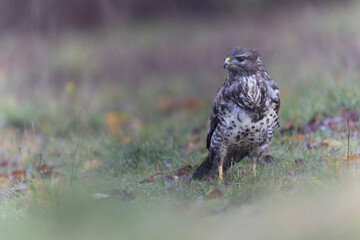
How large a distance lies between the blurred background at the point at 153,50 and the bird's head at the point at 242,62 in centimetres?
288

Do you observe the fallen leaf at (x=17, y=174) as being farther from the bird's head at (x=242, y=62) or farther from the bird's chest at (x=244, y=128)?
the bird's head at (x=242, y=62)

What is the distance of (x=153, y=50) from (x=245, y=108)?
325 inches

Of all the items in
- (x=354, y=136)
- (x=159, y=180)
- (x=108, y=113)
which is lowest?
(x=108, y=113)

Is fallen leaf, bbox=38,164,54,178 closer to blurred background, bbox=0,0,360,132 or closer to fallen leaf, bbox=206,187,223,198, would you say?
blurred background, bbox=0,0,360,132

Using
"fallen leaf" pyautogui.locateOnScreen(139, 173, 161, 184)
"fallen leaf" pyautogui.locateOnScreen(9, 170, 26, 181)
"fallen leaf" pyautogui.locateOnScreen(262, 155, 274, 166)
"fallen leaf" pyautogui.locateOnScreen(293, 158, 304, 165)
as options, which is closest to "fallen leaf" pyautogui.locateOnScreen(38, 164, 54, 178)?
"fallen leaf" pyautogui.locateOnScreen(9, 170, 26, 181)

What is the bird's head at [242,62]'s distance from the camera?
15.6 ft

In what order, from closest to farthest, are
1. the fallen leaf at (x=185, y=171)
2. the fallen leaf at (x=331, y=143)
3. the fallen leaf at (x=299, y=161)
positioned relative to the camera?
the fallen leaf at (x=299, y=161), the fallen leaf at (x=185, y=171), the fallen leaf at (x=331, y=143)

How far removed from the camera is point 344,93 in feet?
21.2

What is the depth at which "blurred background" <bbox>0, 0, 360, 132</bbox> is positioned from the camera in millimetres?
8641

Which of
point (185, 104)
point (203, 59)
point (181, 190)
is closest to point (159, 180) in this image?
point (181, 190)

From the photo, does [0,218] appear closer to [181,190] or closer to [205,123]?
[181,190]

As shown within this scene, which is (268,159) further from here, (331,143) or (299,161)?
(331,143)

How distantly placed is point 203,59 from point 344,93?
572cm

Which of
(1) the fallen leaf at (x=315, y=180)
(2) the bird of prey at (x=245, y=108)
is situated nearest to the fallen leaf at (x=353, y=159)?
(1) the fallen leaf at (x=315, y=180)
